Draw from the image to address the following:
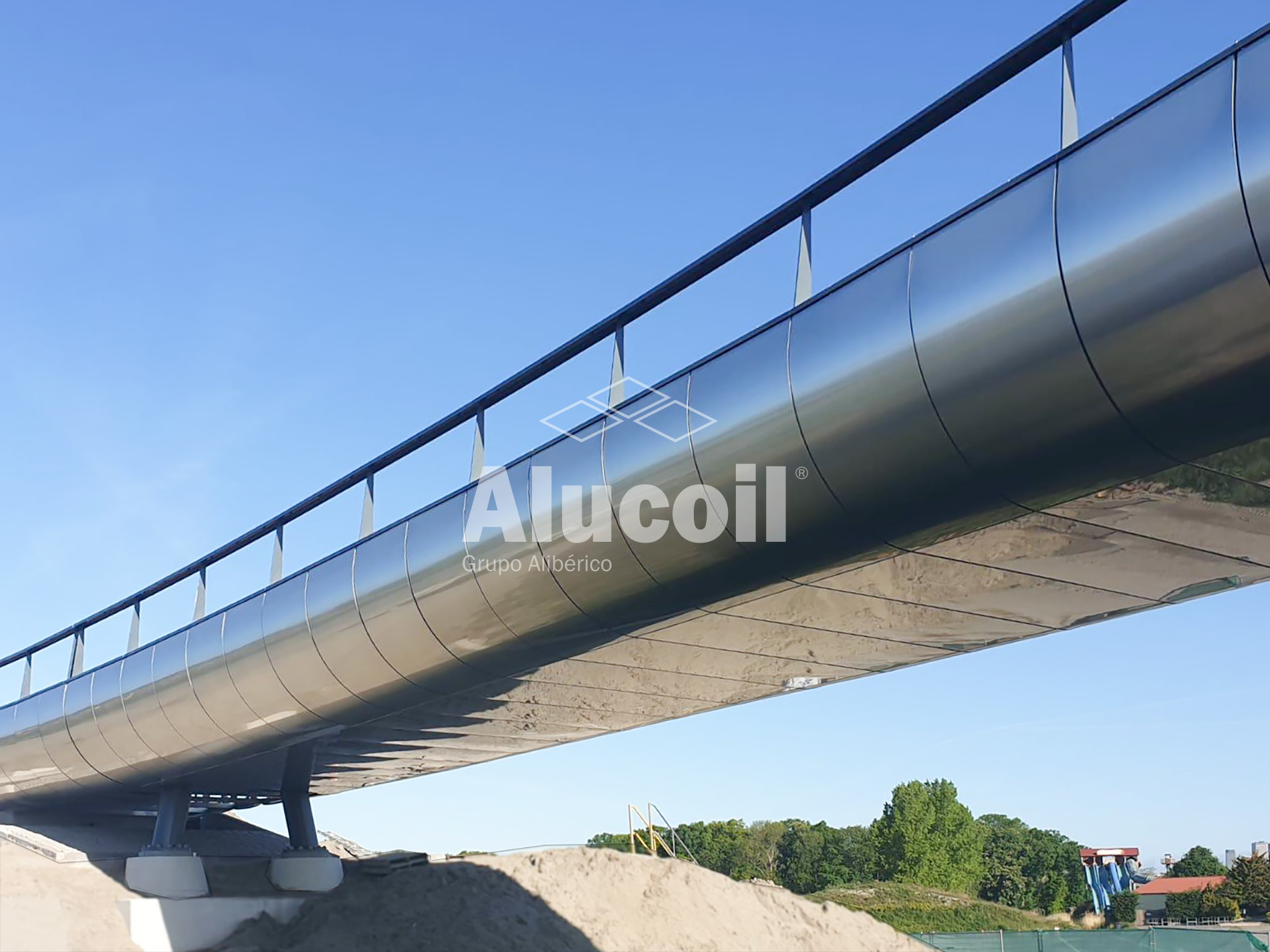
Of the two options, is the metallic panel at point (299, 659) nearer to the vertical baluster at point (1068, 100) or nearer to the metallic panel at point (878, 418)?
the metallic panel at point (878, 418)

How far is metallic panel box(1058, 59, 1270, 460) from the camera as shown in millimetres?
8102

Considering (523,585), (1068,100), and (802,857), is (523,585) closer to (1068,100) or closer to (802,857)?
(1068,100)

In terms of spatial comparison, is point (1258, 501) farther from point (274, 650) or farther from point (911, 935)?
point (911, 935)

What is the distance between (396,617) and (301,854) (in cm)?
1494

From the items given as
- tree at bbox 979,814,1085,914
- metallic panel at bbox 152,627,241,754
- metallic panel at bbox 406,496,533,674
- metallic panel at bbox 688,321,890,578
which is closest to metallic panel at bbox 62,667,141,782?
metallic panel at bbox 152,627,241,754

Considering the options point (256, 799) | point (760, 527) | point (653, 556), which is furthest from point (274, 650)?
point (256, 799)

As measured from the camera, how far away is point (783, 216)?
42.1 ft

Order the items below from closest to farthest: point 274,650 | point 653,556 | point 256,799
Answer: point 653,556 < point 274,650 < point 256,799

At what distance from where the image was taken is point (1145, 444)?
31.2ft

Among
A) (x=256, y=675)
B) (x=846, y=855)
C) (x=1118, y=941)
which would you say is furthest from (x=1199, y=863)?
(x=256, y=675)

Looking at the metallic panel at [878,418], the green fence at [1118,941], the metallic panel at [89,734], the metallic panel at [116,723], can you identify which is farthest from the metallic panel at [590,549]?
the green fence at [1118,941]

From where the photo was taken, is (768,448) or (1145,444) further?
(768,448)

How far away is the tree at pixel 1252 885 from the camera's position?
250ft

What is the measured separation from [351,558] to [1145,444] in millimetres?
12760
